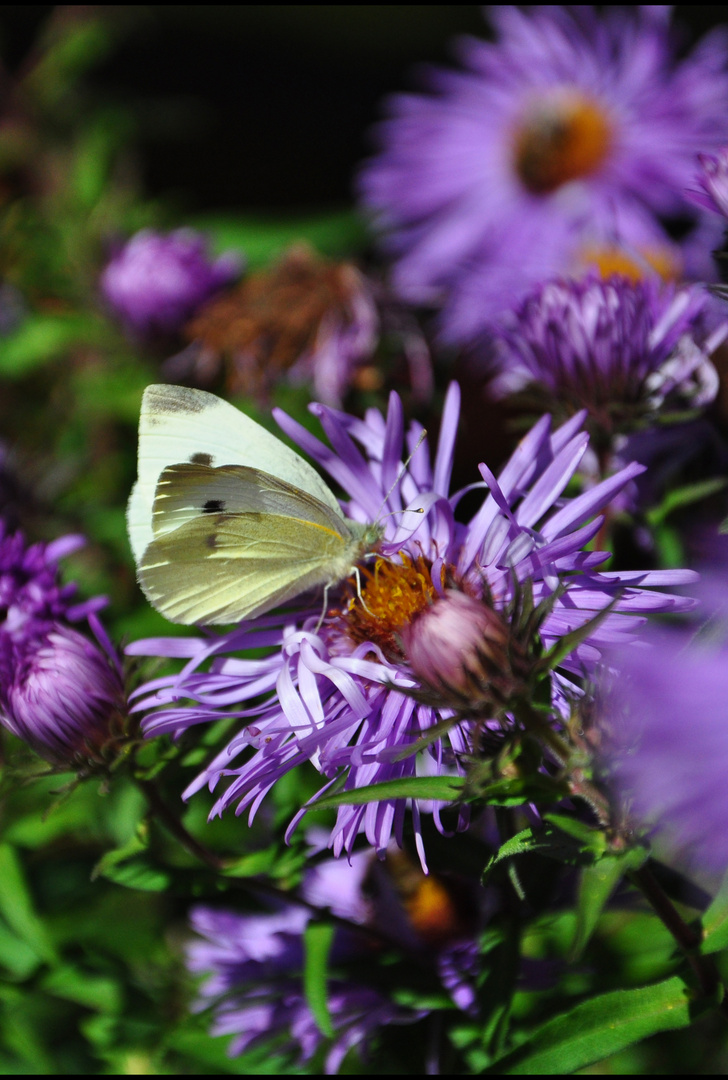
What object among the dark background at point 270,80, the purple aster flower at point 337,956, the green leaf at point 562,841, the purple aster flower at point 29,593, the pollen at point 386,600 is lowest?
the purple aster flower at point 337,956

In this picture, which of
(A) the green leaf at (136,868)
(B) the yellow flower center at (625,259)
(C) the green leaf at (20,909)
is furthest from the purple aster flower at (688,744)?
(B) the yellow flower center at (625,259)

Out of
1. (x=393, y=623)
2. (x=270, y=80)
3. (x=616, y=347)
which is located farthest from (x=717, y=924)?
(x=270, y=80)

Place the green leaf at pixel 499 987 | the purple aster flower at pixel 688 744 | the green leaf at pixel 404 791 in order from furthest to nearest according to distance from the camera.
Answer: the green leaf at pixel 499 987, the green leaf at pixel 404 791, the purple aster flower at pixel 688 744

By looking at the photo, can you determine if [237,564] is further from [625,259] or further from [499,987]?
[625,259]

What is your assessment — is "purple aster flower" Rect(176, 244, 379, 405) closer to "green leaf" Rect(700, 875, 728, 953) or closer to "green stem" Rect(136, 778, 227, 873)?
"green stem" Rect(136, 778, 227, 873)

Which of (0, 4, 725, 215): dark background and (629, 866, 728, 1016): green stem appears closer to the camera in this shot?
(629, 866, 728, 1016): green stem

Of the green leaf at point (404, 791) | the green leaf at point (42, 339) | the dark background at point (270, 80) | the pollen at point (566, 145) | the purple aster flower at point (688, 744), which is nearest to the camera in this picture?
the purple aster flower at point (688, 744)

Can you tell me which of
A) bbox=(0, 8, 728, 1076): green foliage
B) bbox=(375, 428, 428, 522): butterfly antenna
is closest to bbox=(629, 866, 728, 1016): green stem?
bbox=(0, 8, 728, 1076): green foliage

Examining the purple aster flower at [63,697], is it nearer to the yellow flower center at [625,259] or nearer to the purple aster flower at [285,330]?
the purple aster flower at [285,330]
